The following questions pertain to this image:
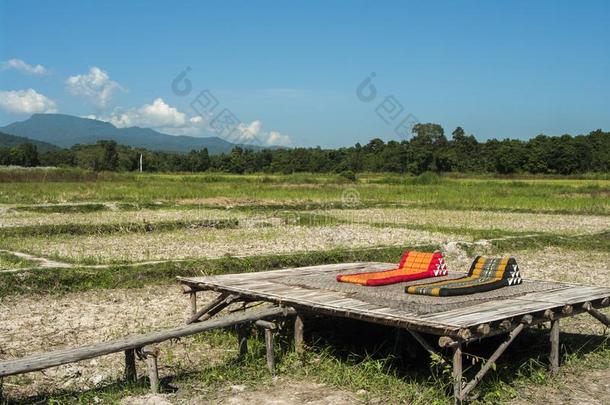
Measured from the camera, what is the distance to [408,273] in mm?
7707

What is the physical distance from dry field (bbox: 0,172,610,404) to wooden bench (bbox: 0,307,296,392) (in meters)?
0.24

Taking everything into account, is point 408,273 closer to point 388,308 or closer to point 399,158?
point 388,308

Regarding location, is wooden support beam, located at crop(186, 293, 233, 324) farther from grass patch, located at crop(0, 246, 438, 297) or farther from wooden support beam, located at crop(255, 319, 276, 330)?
grass patch, located at crop(0, 246, 438, 297)

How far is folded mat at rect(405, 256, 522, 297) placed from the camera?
6590mm

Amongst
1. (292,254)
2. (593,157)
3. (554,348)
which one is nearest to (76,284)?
(292,254)

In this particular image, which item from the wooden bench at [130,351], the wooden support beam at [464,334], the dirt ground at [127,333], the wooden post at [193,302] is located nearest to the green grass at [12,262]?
the dirt ground at [127,333]

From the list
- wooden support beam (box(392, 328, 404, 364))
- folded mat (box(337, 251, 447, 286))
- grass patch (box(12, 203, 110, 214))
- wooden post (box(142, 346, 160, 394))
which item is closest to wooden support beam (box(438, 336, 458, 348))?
wooden support beam (box(392, 328, 404, 364))

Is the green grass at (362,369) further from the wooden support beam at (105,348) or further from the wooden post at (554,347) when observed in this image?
the wooden support beam at (105,348)

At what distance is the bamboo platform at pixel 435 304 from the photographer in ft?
17.1

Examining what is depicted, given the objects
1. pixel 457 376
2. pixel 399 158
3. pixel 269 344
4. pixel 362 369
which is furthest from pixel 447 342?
pixel 399 158

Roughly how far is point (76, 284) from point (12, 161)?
6869 centimetres

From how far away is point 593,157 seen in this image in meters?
67.1

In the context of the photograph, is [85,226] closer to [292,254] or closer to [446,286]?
[292,254]

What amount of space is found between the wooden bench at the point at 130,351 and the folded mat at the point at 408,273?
1278 millimetres
